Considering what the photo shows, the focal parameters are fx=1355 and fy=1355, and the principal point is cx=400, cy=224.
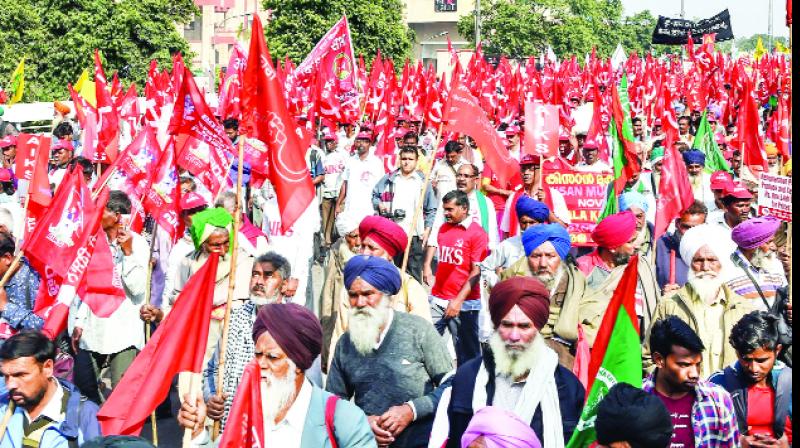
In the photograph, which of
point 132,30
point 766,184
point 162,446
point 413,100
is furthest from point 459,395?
point 132,30

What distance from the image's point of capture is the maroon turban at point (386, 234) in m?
6.62

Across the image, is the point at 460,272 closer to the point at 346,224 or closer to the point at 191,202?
the point at 346,224

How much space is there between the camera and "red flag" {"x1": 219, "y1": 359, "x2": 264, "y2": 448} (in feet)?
13.7

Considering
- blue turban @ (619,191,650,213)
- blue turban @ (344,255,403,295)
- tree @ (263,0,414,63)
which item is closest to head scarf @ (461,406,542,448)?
blue turban @ (344,255,403,295)

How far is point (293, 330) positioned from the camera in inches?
177

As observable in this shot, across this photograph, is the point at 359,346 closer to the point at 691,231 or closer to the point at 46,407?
the point at 46,407

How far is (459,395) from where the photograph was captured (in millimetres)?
4648

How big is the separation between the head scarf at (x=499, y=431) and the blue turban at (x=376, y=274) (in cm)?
146

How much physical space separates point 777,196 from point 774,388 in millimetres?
1792

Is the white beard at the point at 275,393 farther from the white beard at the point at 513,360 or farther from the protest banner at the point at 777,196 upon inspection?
the protest banner at the point at 777,196

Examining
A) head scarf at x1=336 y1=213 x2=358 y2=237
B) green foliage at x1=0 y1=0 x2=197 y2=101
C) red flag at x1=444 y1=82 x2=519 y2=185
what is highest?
green foliage at x1=0 y1=0 x2=197 y2=101

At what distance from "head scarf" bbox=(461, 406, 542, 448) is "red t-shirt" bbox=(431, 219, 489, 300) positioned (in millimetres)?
4066

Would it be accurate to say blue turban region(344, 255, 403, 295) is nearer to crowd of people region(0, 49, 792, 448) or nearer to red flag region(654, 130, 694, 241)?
crowd of people region(0, 49, 792, 448)

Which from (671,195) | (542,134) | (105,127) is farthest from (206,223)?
(105,127)
